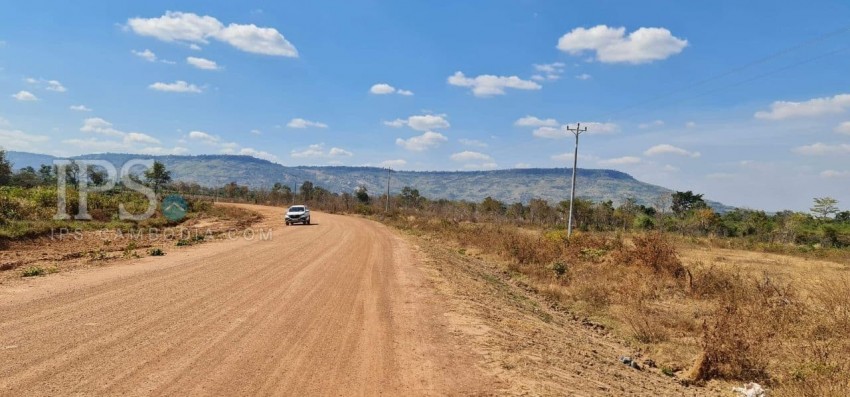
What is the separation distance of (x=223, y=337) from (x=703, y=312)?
1354 centimetres

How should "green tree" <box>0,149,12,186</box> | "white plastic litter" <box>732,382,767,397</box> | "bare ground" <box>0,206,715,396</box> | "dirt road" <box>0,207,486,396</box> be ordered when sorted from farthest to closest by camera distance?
"green tree" <box>0,149,12,186</box> < "white plastic litter" <box>732,382,767,397</box> < "bare ground" <box>0,206,715,396</box> < "dirt road" <box>0,207,486,396</box>

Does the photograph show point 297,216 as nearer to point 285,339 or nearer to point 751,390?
point 285,339

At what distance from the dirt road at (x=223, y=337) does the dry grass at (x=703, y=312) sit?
516cm

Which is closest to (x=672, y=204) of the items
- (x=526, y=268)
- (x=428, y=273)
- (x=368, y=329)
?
(x=526, y=268)

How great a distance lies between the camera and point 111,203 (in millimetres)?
34656

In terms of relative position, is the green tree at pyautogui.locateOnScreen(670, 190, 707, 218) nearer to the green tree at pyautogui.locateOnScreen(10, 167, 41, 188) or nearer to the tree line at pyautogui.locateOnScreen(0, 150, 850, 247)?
the tree line at pyautogui.locateOnScreen(0, 150, 850, 247)

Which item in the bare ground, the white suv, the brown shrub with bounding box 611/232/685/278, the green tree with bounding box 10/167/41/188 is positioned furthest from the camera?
the green tree with bounding box 10/167/41/188

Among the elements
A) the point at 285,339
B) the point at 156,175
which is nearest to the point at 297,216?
the point at 285,339

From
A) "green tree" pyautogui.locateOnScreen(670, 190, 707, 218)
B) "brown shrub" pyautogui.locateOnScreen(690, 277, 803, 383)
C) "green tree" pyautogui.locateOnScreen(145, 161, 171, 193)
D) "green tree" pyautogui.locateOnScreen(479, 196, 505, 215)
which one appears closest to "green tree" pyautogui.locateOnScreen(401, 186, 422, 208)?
"green tree" pyautogui.locateOnScreen(479, 196, 505, 215)

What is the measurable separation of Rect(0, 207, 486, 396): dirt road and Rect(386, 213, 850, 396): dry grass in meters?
5.16

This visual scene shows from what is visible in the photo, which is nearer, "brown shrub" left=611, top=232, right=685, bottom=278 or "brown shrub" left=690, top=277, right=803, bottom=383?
"brown shrub" left=690, top=277, right=803, bottom=383

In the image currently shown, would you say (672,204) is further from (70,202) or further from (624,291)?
(70,202)

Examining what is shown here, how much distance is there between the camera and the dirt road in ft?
18.7

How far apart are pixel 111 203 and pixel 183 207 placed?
9.40 m
